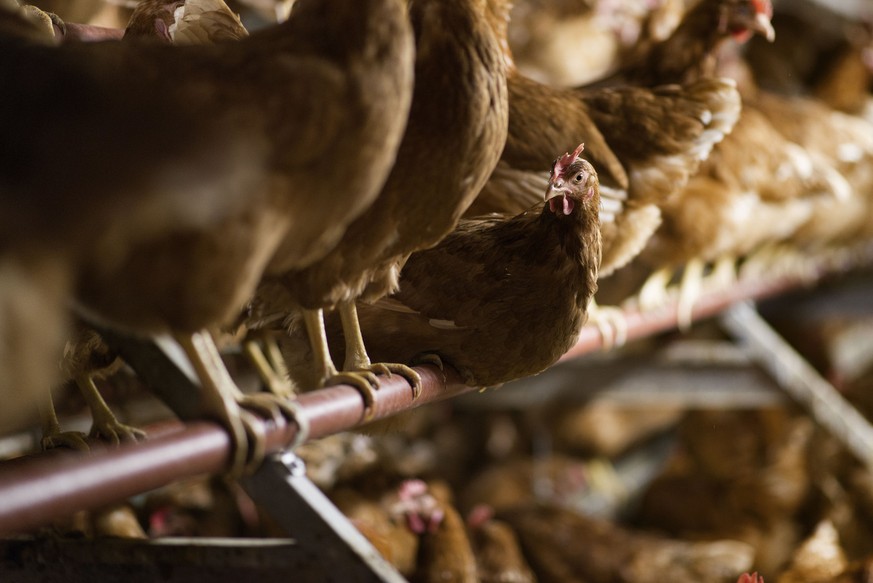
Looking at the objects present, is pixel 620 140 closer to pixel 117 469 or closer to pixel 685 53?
pixel 685 53

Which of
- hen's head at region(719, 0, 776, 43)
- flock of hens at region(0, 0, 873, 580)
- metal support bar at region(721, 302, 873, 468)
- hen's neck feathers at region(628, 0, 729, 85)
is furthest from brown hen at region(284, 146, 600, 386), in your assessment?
metal support bar at region(721, 302, 873, 468)

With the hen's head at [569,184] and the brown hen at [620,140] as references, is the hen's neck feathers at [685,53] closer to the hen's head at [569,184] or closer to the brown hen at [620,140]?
the brown hen at [620,140]

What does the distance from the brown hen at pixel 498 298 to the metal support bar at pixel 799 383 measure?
178cm

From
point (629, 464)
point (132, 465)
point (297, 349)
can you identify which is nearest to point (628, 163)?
point (297, 349)

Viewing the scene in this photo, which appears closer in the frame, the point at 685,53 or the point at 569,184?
the point at 569,184

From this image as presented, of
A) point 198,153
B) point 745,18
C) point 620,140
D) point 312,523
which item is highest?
point 198,153

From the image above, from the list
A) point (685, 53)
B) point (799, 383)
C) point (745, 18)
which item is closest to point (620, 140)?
point (685, 53)

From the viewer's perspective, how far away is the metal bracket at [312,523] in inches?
38.6

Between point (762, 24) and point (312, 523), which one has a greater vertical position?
point (762, 24)

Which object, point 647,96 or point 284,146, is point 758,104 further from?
point 284,146

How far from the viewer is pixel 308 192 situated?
2.31 ft

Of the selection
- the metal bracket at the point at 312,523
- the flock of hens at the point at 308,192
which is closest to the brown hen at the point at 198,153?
the flock of hens at the point at 308,192

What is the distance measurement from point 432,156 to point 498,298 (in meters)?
0.39

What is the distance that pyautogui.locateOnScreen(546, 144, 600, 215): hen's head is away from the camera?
3.88 ft
